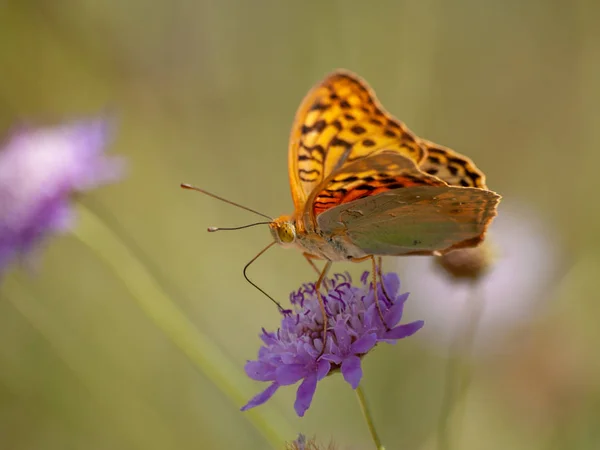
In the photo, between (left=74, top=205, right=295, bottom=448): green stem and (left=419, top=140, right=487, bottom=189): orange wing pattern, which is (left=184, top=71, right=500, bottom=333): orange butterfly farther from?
(left=74, top=205, right=295, bottom=448): green stem

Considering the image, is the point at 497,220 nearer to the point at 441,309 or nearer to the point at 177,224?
the point at 441,309

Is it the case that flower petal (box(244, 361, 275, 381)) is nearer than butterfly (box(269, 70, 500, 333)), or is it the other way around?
flower petal (box(244, 361, 275, 381))

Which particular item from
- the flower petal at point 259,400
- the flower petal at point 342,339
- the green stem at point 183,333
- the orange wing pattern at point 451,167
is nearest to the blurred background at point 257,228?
the green stem at point 183,333

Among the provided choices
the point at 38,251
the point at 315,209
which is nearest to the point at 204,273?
the point at 38,251

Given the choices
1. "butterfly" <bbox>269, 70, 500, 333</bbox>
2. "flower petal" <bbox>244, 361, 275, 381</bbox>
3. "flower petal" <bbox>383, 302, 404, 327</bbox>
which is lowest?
"flower petal" <bbox>383, 302, 404, 327</bbox>

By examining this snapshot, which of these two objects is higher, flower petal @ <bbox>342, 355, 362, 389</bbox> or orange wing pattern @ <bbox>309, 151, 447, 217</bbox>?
orange wing pattern @ <bbox>309, 151, 447, 217</bbox>

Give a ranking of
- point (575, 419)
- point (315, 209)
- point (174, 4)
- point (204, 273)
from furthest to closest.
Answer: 1. point (174, 4)
2. point (204, 273)
3. point (575, 419)
4. point (315, 209)

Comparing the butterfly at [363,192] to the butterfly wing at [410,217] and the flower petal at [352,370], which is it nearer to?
the butterfly wing at [410,217]

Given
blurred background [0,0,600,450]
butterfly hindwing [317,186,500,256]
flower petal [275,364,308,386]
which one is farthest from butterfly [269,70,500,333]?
blurred background [0,0,600,450]
